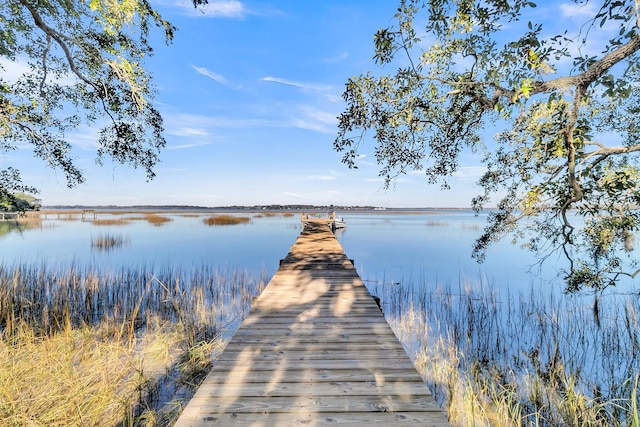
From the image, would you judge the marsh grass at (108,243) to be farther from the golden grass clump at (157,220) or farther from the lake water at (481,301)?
the golden grass clump at (157,220)

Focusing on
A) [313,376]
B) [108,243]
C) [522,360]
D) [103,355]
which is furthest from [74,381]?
[108,243]

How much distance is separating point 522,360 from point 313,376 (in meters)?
5.91

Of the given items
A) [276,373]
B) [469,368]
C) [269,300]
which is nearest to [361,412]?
[276,373]

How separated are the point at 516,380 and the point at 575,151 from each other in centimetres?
432

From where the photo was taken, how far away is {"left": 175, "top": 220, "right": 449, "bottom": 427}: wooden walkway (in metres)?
2.44

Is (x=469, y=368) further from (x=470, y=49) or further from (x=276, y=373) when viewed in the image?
(x=470, y=49)

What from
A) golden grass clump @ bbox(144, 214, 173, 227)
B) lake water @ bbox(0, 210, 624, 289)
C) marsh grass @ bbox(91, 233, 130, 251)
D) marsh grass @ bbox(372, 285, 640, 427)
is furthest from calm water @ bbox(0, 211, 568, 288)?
golden grass clump @ bbox(144, 214, 173, 227)

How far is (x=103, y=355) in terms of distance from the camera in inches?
210

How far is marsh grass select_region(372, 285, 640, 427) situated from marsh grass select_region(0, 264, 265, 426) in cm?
438

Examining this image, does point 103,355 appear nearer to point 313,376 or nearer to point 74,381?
point 74,381

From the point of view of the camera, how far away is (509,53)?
4105mm

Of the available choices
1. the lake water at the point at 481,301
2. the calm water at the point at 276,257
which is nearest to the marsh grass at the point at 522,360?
the lake water at the point at 481,301

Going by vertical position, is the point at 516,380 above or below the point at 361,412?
below

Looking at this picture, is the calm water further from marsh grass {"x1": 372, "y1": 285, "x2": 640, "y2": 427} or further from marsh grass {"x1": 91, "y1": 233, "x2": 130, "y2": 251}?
marsh grass {"x1": 372, "y1": 285, "x2": 640, "y2": 427}
